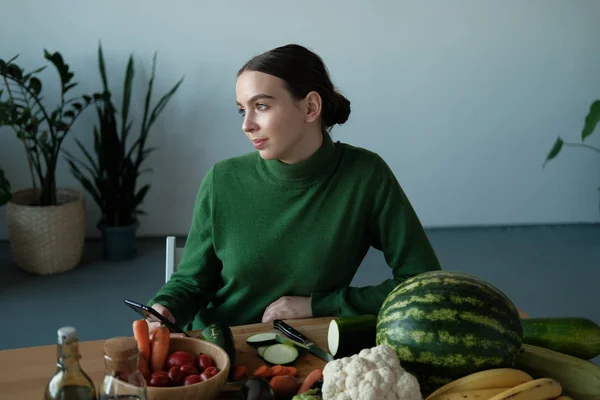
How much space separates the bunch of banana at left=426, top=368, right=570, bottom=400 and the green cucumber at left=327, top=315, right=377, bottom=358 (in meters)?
0.24

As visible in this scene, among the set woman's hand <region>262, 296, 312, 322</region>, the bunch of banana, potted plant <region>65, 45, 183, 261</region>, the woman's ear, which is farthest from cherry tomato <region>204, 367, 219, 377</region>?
potted plant <region>65, 45, 183, 261</region>

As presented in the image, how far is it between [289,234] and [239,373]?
0.49 meters

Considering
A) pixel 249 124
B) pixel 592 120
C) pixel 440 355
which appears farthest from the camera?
pixel 592 120

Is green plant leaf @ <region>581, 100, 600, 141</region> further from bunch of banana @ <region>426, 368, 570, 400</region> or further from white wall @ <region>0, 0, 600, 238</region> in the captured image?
bunch of banana @ <region>426, 368, 570, 400</region>

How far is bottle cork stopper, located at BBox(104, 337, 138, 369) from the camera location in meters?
1.04

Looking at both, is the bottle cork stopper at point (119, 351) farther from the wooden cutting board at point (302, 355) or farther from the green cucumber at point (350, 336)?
the green cucumber at point (350, 336)

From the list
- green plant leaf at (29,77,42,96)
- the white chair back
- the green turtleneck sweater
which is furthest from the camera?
green plant leaf at (29,77,42,96)

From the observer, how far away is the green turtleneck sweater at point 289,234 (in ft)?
5.85

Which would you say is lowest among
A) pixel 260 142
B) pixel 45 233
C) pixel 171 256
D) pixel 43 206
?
pixel 45 233

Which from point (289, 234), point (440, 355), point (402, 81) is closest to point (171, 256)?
point (289, 234)

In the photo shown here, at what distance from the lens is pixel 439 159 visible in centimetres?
484

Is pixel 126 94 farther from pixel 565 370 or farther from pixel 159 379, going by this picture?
pixel 565 370

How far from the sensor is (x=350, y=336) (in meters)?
1.44

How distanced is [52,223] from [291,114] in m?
2.53
